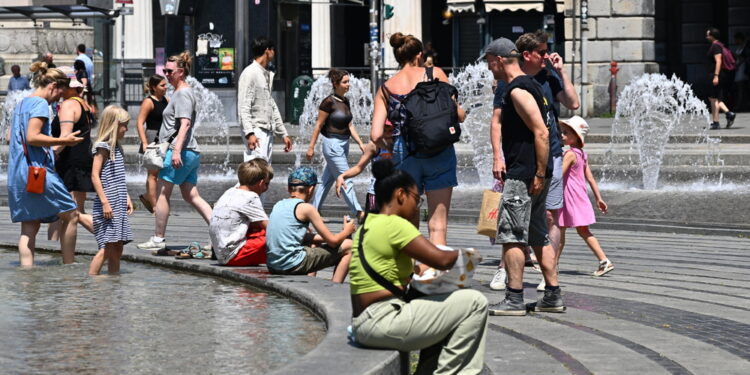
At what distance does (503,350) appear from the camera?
7480 mm

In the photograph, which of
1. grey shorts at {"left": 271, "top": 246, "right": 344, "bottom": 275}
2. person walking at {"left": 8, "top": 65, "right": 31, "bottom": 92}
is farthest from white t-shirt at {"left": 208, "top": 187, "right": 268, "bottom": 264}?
person walking at {"left": 8, "top": 65, "right": 31, "bottom": 92}

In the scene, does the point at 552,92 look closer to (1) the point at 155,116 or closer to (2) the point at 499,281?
(2) the point at 499,281

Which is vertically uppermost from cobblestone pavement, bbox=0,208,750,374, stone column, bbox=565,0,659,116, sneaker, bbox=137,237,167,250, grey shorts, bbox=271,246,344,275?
stone column, bbox=565,0,659,116

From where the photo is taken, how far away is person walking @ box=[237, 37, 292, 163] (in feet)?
41.3

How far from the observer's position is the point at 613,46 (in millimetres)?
32688

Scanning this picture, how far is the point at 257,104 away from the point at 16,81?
2026 cm

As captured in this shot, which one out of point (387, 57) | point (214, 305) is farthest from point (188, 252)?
point (387, 57)

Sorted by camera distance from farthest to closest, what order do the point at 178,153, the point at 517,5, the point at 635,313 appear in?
the point at 517,5 → the point at 178,153 → the point at 635,313

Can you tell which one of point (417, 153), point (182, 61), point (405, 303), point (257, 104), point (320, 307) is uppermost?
point (182, 61)

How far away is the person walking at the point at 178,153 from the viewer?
11.9 meters

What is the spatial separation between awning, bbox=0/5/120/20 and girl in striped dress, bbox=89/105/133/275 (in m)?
18.6

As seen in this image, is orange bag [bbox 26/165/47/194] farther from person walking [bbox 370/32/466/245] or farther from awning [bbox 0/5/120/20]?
awning [bbox 0/5/120/20]

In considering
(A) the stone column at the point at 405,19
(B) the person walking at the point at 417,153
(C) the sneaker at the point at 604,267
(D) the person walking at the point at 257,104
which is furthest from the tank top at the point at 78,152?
(A) the stone column at the point at 405,19

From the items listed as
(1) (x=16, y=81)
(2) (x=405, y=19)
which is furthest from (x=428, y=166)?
(2) (x=405, y=19)
